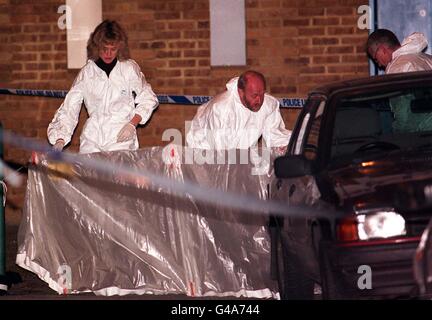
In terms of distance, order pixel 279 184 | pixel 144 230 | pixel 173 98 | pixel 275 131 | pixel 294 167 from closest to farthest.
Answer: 1. pixel 294 167
2. pixel 279 184
3. pixel 144 230
4. pixel 275 131
5. pixel 173 98

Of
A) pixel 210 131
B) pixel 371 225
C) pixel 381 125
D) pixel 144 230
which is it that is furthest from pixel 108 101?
pixel 371 225

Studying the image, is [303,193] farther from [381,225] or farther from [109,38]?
[109,38]

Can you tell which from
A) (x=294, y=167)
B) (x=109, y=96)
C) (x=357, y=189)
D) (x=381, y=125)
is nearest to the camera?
(x=357, y=189)

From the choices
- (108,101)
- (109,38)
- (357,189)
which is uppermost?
(109,38)

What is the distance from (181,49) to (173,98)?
1.95 ft

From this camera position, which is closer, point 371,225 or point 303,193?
point 371,225

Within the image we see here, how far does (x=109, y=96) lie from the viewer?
37.5 feet

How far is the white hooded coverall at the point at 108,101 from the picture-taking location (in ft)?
37.4

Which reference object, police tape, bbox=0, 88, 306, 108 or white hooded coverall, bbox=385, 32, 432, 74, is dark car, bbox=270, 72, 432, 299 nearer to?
white hooded coverall, bbox=385, 32, 432, 74

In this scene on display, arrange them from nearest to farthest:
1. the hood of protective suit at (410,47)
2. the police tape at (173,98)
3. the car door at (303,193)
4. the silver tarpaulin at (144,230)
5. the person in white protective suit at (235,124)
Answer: the car door at (303,193) → the silver tarpaulin at (144,230) → the person in white protective suit at (235,124) → the hood of protective suit at (410,47) → the police tape at (173,98)

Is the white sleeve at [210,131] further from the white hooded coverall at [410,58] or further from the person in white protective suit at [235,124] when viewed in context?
the white hooded coverall at [410,58]

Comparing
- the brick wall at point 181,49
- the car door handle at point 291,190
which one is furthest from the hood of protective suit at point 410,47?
the brick wall at point 181,49

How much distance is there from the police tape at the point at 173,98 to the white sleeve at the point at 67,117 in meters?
2.75

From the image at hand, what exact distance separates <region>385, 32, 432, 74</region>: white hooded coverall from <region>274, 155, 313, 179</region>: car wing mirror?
2.74 metres
